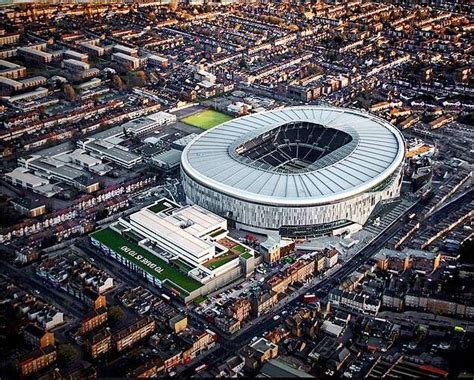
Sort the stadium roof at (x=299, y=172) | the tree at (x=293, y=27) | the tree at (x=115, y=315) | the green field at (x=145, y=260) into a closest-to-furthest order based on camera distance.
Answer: the tree at (x=115, y=315), the green field at (x=145, y=260), the stadium roof at (x=299, y=172), the tree at (x=293, y=27)

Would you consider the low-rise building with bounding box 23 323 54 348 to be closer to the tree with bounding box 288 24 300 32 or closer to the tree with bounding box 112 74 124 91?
the tree with bounding box 112 74 124 91

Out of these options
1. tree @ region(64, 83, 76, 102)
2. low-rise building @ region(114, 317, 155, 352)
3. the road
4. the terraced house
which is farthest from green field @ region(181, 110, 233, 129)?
low-rise building @ region(114, 317, 155, 352)

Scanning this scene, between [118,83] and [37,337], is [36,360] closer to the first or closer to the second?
[37,337]

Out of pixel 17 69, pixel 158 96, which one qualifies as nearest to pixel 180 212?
pixel 158 96

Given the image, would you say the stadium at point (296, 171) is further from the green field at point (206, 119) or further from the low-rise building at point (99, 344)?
the low-rise building at point (99, 344)

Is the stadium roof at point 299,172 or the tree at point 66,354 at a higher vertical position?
the stadium roof at point 299,172

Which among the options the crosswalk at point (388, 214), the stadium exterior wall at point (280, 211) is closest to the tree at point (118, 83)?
the stadium exterior wall at point (280, 211)

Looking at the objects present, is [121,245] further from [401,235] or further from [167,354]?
[401,235]
